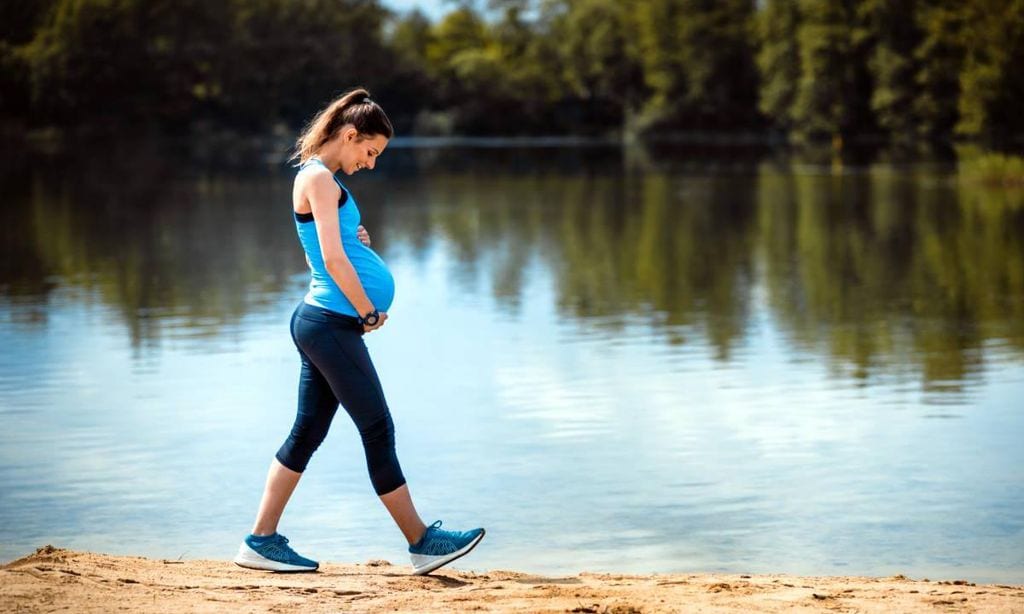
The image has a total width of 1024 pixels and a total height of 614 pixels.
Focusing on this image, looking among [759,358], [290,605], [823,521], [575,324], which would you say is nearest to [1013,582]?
[823,521]

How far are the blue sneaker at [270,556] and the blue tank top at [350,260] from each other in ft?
2.89

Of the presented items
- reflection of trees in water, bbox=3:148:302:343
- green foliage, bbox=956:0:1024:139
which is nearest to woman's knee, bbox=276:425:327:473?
reflection of trees in water, bbox=3:148:302:343

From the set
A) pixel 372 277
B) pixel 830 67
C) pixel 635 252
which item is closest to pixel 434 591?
pixel 372 277

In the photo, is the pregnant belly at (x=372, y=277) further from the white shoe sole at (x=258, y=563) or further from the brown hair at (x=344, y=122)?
the white shoe sole at (x=258, y=563)

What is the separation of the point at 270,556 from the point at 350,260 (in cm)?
109

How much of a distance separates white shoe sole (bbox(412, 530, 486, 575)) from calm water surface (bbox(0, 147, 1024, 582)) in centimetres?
70

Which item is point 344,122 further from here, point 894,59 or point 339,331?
point 894,59

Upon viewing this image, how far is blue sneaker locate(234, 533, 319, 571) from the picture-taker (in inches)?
216

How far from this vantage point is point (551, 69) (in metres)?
105

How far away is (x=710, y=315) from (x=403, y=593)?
9.20m

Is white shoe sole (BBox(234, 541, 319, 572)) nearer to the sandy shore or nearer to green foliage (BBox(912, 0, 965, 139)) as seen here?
the sandy shore

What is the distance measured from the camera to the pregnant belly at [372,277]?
17.7 ft

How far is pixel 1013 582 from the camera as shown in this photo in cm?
579

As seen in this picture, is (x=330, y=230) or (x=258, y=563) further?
(x=258, y=563)
